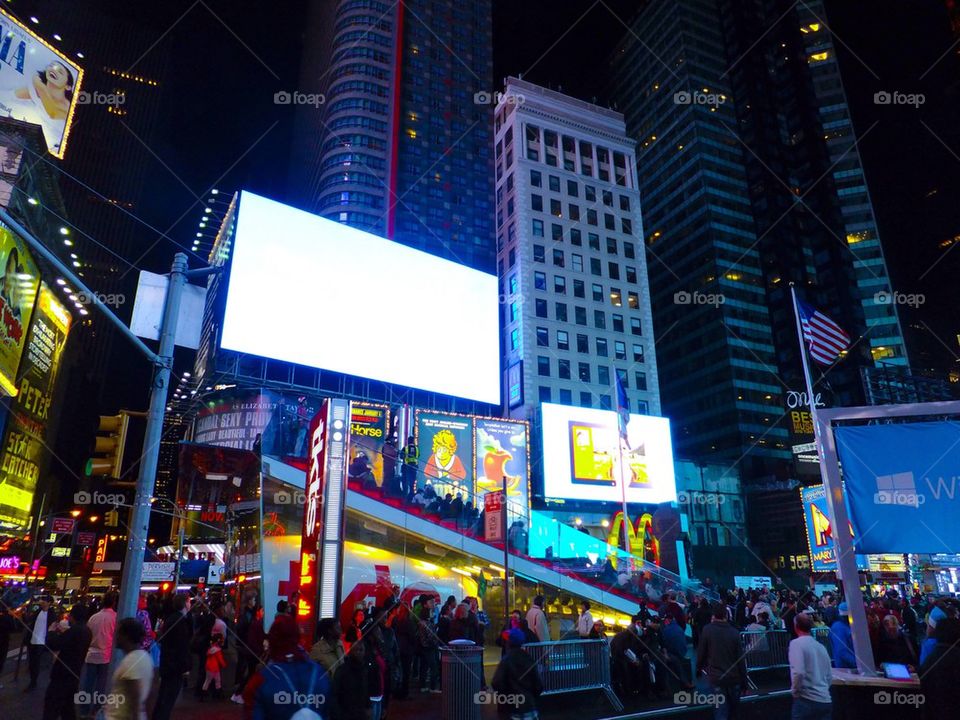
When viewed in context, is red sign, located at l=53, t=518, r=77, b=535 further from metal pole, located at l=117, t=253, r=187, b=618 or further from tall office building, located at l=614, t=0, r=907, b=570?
tall office building, located at l=614, t=0, r=907, b=570

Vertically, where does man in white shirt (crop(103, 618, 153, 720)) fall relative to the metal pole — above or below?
below

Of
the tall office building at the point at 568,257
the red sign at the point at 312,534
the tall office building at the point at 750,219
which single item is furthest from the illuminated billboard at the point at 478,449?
the tall office building at the point at 750,219

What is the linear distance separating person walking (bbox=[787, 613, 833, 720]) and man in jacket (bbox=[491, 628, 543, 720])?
117 inches

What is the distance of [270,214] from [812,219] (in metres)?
79.1

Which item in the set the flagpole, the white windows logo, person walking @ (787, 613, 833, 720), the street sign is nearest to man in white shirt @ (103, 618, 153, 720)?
person walking @ (787, 613, 833, 720)

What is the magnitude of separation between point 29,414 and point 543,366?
1562 inches

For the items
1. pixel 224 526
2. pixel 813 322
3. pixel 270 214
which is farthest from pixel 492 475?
pixel 813 322

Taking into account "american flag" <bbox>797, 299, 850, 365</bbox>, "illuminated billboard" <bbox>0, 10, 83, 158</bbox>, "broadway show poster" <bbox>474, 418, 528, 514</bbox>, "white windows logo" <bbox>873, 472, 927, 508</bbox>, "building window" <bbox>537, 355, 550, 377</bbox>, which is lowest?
"white windows logo" <bbox>873, 472, 927, 508</bbox>

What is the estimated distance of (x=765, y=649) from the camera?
1603 centimetres

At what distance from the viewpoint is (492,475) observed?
44.8m

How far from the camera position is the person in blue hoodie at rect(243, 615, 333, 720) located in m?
4.80

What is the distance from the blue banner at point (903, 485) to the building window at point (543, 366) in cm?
4813

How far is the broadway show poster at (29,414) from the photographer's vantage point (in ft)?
129

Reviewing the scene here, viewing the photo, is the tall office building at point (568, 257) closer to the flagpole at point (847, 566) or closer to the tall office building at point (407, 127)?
the tall office building at point (407, 127)
